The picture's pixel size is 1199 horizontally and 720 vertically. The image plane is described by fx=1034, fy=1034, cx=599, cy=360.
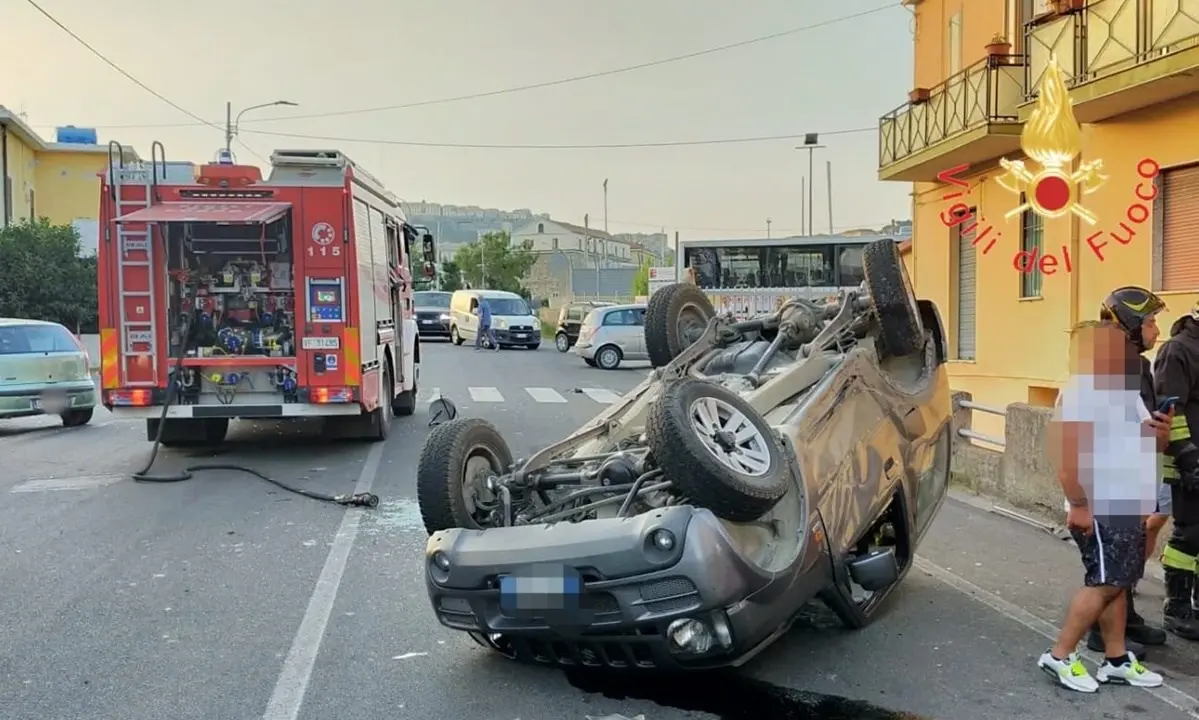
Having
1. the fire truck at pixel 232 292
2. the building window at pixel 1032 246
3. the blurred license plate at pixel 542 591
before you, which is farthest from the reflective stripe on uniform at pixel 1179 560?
the building window at pixel 1032 246

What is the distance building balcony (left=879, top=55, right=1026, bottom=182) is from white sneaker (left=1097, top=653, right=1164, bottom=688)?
1171 cm

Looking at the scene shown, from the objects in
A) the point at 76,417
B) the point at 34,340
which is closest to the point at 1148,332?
the point at 34,340

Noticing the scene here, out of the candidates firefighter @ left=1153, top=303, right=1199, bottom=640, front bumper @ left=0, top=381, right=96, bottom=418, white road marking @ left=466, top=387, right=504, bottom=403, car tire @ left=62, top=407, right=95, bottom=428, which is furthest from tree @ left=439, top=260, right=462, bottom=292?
firefighter @ left=1153, top=303, right=1199, bottom=640

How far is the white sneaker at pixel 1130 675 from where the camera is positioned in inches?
172

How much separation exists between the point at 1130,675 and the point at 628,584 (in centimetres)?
228

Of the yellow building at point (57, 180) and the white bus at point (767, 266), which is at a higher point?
the yellow building at point (57, 180)

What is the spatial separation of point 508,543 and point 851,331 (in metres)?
2.54

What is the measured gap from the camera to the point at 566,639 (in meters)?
4.05

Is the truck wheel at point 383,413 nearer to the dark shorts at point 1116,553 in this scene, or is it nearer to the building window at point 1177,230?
the dark shorts at point 1116,553

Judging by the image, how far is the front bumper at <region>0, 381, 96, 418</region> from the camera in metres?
13.3

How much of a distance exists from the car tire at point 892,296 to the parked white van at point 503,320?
91.8ft

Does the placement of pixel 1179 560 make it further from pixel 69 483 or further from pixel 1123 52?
pixel 69 483

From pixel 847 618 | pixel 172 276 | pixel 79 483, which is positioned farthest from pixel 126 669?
pixel 172 276

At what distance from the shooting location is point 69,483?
970 cm
